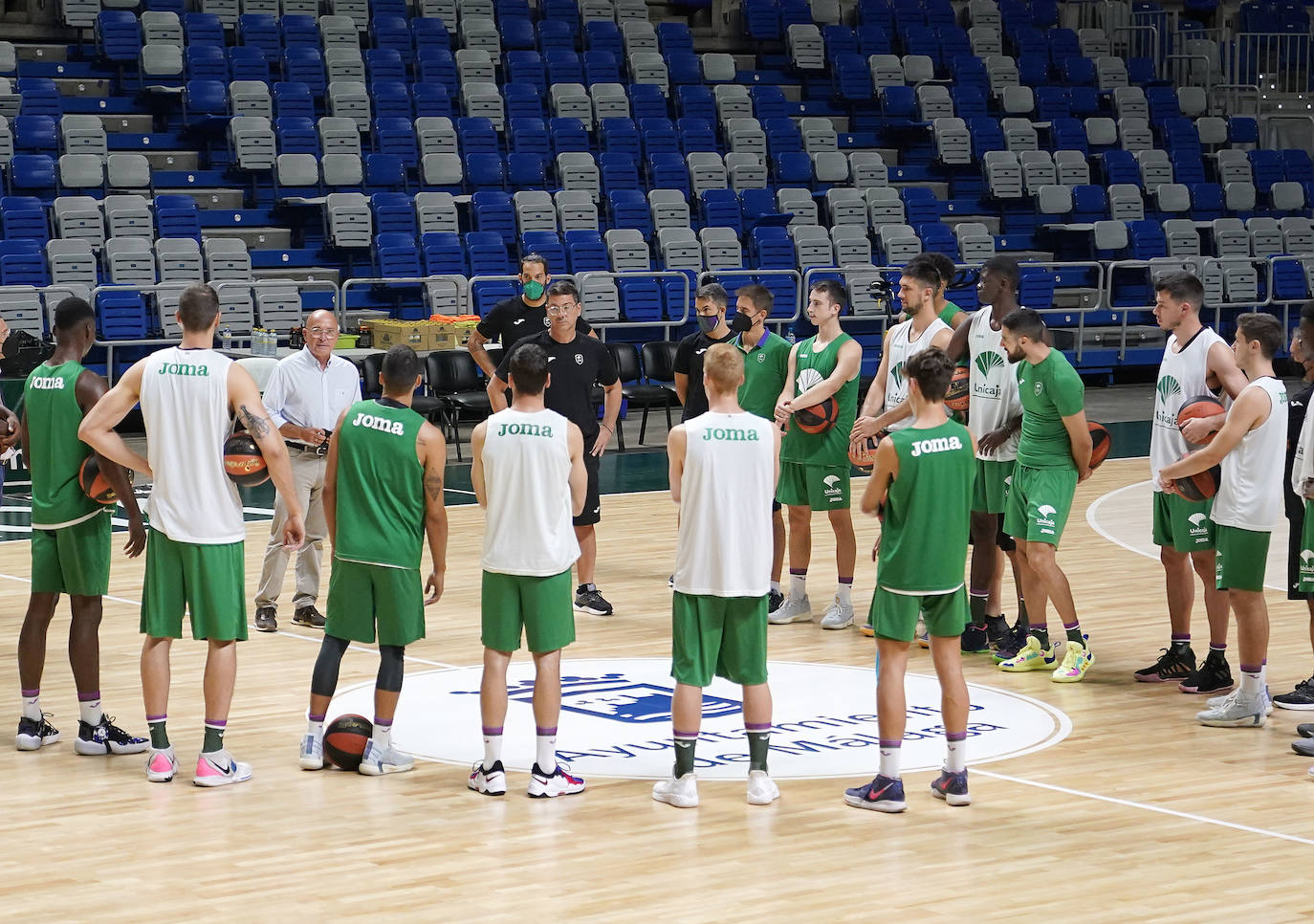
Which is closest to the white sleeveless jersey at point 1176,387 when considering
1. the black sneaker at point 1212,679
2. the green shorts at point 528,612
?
the black sneaker at point 1212,679

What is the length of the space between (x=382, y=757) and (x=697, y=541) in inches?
56.9

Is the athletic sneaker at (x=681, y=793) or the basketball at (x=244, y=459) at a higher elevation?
the basketball at (x=244, y=459)

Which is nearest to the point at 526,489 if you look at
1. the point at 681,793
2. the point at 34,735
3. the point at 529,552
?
the point at 529,552

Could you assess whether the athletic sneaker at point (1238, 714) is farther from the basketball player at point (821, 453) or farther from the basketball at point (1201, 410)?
the basketball player at point (821, 453)

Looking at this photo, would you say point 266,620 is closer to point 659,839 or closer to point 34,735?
point 34,735

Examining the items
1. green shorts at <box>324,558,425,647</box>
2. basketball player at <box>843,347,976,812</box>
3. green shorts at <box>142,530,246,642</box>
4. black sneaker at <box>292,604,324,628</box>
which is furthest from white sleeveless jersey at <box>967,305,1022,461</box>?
green shorts at <box>142,530,246,642</box>

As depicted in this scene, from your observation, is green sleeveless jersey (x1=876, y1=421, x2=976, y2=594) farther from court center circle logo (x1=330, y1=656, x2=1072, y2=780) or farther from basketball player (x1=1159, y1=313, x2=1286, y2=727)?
basketball player (x1=1159, y1=313, x2=1286, y2=727)

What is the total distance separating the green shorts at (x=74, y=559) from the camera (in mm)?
6691

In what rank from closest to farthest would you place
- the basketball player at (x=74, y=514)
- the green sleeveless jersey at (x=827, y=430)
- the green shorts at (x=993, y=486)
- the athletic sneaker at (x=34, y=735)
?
the basketball player at (x=74, y=514) → the athletic sneaker at (x=34, y=735) → the green shorts at (x=993, y=486) → the green sleeveless jersey at (x=827, y=430)

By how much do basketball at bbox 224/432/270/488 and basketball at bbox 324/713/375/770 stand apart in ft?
3.13

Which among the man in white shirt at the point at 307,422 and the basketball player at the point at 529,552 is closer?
the basketball player at the point at 529,552

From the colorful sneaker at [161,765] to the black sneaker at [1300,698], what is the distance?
15.0 ft

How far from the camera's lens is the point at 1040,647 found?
837 cm

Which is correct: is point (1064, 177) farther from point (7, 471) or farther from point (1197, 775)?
point (1197, 775)
